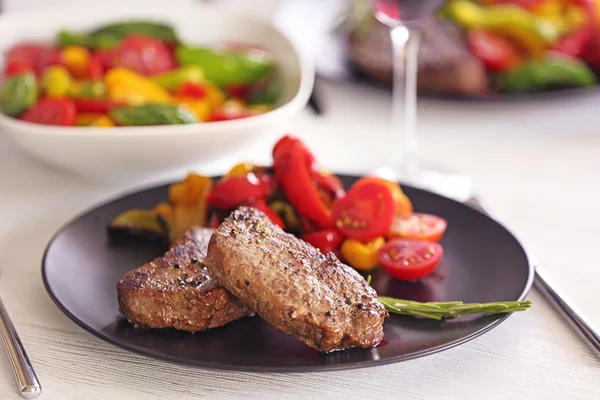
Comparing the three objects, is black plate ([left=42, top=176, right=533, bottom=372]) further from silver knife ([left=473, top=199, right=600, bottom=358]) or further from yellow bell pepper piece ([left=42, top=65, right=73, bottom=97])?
yellow bell pepper piece ([left=42, top=65, right=73, bottom=97])

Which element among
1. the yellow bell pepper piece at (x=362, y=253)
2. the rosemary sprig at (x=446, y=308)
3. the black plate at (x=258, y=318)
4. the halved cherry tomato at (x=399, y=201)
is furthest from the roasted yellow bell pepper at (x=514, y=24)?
the rosemary sprig at (x=446, y=308)

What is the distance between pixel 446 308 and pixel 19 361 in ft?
3.30

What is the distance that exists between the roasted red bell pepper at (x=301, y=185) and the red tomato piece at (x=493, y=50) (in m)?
1.72

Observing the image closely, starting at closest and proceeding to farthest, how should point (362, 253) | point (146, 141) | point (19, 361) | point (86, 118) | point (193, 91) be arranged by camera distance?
1. point (19, 361)
2. point (362, 253)
3. point (146, 141)
4. point (86, 118)
5. point (193, 91)

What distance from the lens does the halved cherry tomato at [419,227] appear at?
7.47 feet

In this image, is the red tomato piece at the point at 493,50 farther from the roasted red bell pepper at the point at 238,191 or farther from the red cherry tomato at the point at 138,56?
the roasted red bell pepper at the point at 238,191

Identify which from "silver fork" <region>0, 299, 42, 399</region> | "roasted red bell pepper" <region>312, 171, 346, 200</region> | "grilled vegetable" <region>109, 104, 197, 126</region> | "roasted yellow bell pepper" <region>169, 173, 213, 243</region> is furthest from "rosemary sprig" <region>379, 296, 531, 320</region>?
"grilled vegetable" <region>109, 104, 197, 126</region>

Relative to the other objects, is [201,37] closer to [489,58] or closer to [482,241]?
[489,58]

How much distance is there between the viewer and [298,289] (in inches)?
68.0

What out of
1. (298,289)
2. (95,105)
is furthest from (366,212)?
(95,105)

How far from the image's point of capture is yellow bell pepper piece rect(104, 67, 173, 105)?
10.2 feet

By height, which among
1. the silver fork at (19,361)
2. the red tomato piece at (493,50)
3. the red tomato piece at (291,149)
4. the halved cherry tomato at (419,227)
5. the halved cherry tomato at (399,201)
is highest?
the red tomato piece at (493,50)

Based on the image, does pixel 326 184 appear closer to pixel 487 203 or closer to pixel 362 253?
pixel 362 253

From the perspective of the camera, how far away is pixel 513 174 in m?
3.11
